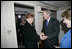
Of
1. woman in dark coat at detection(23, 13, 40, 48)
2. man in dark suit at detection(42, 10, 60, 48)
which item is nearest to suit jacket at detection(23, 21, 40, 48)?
woman in dark coat at detection(23, 13, 40, 48)

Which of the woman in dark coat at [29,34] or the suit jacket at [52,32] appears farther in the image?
the suit jacket at [52,32]

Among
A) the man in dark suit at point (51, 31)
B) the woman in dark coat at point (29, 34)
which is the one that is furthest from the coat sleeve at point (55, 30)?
the woman in dark coat at point (29, 34)

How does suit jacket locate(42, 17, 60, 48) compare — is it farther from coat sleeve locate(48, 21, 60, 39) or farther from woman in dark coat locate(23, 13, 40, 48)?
woman in dark coat locate(23, 13, 40, 48)

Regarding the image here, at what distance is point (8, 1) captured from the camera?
2.12 meters

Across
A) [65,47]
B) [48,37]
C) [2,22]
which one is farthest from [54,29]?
[2,22]

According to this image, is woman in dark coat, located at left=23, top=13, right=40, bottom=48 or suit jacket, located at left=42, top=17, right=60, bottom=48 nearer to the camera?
woman in dark coat, located at left=23, top=13, right=40, bottom=48

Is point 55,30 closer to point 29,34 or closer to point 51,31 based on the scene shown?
point 51,31

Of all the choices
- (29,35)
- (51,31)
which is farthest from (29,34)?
(51,31)

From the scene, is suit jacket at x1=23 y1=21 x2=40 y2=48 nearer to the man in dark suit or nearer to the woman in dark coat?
the woman in dark coat

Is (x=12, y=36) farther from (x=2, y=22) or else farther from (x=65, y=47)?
(x=65, y=47)

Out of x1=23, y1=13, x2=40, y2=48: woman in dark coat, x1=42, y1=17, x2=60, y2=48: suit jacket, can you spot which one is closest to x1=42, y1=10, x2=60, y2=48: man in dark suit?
x1=42, y1=17, x2=60, y2=48: suit jacket

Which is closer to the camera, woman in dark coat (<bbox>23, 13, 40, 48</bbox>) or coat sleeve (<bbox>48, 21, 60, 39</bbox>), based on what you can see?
Answer: woman in dark coat (<bbox>23, 13, 40, 48</bbox>)

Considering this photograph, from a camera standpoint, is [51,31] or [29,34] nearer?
[29,34]

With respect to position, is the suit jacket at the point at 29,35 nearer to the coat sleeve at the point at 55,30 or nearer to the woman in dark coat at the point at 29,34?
the woman in dark coat at the point at 29,34
